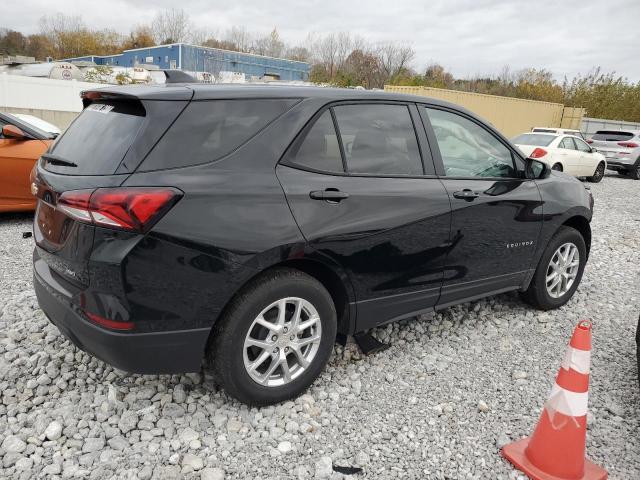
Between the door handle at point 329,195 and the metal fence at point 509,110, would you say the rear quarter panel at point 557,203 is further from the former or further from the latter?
the metal fence at point 509,110

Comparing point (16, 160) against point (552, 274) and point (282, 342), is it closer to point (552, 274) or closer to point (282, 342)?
point (282, 342)

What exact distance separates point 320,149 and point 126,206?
3.60 ft

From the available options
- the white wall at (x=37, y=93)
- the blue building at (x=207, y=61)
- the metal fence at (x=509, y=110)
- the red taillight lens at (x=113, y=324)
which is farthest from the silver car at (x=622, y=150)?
the blue building at (x=207, y=61)

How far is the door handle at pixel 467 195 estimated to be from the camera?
10.9ft

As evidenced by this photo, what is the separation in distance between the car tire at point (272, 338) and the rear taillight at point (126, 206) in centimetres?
60

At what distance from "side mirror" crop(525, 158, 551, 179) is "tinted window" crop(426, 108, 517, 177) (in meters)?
0.15

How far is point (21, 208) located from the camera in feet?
21.2

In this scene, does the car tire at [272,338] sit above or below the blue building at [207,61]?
below

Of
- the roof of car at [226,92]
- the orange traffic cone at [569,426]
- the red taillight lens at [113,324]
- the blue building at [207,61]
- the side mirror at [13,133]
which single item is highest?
the blue building at [207,61]

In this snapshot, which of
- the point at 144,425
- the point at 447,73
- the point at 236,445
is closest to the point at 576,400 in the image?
the point at 236,445

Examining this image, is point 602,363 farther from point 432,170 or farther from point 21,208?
point 21,208

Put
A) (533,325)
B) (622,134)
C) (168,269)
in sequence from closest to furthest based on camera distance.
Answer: (168,269)
(533,325)
(622,134)

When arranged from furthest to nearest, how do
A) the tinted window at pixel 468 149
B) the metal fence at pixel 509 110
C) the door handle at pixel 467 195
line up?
the metal fence at pixel 509 110 < the tinted window at pixel 468 149 < the door handle at pixel 467 195

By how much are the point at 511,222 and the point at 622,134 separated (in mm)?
18112
